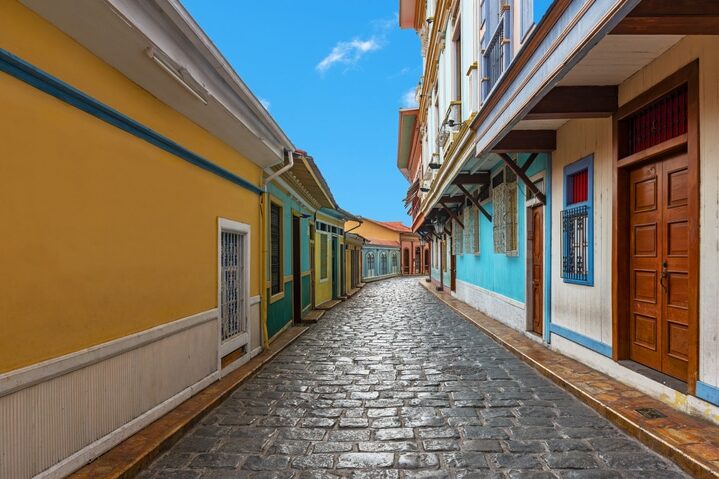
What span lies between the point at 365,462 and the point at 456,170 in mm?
6740

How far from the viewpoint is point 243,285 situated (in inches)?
260

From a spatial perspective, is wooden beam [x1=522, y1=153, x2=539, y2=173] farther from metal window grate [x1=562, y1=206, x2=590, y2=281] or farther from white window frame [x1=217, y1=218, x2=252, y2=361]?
white window frame [x1=217, y1=218, x2=252, y2=361]

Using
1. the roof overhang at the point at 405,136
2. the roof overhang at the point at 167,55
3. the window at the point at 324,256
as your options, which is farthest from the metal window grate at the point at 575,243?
the roof overhang at the point at 405,136

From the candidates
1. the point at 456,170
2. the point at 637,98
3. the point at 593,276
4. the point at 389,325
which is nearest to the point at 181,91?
the point at 637,98

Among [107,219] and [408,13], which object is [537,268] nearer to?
[107,219]

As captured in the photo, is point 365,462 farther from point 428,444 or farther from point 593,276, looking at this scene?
point 593,276

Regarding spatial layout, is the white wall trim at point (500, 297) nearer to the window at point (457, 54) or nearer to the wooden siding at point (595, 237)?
the wooden siding at point (595, 237)

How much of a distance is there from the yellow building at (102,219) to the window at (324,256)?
9.98 m

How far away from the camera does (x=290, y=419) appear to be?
4375 millimetres

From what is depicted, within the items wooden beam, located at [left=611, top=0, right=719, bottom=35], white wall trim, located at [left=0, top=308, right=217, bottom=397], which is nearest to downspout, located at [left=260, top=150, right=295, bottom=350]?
white wall trim, located at [left=0, top=308, right=217, bottom=397]

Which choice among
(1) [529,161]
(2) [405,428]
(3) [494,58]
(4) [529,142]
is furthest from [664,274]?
(3) [494,58]

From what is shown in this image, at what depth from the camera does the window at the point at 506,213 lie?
9141mm

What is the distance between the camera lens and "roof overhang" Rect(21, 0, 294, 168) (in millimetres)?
2994

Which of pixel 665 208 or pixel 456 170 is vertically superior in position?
pixel 456 170
